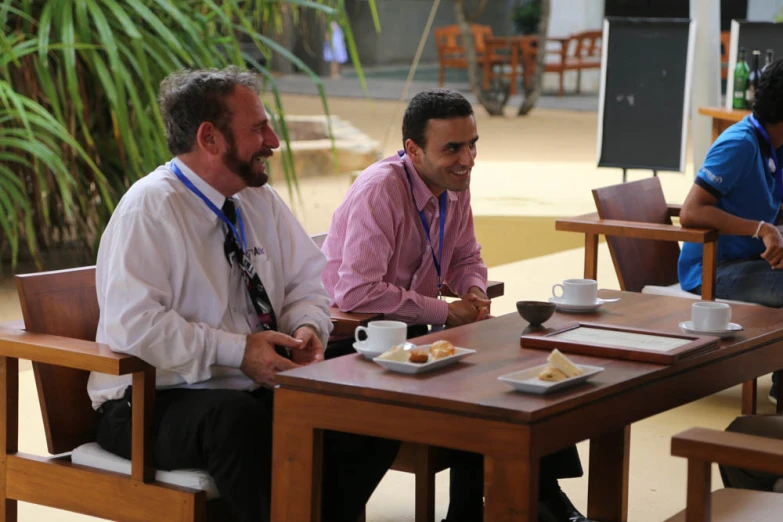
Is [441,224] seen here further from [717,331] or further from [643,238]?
[643,238]

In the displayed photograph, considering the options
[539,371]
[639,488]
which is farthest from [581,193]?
[539,371]

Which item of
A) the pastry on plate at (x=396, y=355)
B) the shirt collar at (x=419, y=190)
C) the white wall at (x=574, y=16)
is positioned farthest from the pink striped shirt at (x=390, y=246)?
the white wall at (x=574, y=16)

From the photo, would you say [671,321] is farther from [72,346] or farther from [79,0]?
[79,0]

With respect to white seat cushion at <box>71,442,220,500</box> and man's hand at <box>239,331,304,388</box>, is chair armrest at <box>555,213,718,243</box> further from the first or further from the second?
white seat cushion at <box>71,442,220,500</box>

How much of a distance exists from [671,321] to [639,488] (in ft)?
2.61

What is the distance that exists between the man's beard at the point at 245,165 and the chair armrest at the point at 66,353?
46cm

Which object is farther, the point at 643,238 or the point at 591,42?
the point at 591,42

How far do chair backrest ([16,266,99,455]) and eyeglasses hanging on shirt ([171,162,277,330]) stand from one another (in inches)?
10.8

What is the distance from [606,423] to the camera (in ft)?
6.63

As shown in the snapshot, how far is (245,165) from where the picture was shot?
2.51 m

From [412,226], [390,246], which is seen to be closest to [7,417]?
[390,246]

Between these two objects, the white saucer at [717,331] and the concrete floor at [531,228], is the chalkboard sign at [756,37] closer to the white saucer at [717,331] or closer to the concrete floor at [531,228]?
the concrete floor at [531,228]

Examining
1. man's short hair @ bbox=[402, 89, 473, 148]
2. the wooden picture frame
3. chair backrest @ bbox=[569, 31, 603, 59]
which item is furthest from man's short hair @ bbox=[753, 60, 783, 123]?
chair backrest @ bbox=[569, 31, 603, 59]

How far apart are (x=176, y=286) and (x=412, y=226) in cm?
79
